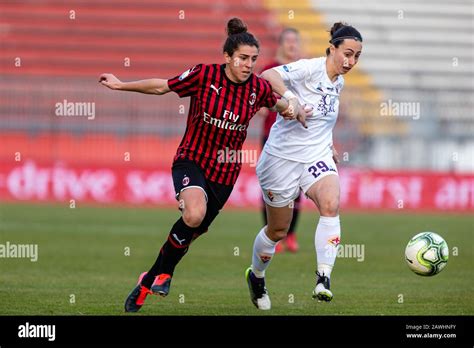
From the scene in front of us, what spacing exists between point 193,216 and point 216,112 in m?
0.90

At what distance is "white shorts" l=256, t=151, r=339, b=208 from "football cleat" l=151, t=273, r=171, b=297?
57.6 inches

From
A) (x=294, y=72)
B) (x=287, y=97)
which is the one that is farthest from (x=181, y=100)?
(x=287, y=97)

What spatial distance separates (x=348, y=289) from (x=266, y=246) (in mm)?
1646

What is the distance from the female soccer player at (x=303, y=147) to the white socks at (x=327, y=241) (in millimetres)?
172

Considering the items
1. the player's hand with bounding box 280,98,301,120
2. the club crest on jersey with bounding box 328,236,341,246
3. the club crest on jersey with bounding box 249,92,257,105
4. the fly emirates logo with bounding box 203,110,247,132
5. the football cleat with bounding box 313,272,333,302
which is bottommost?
the football cleat with bounding box 313,272,333,302

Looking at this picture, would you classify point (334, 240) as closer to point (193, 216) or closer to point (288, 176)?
point (288, 176)

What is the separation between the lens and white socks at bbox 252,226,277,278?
8656mm

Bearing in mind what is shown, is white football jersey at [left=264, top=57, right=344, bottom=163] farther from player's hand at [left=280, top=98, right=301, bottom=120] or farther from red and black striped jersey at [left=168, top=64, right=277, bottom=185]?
red and black striped jersey at [left=168, top=64, right=277, bottom=185]

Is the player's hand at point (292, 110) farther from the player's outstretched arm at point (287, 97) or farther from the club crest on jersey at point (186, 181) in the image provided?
the club crest on jersey at point (186, 181)

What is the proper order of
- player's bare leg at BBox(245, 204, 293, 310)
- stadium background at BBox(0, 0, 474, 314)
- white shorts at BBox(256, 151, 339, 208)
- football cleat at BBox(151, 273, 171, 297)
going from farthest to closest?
1. stadium background at BBox(0, 0, 474, 314)
2. player's bare leg at BBox(245, 204, 293, 310)
3. white shorts at BBox(256, 151, 339, 208)
4. football cleat at BBox(151, 273, 171, 297)

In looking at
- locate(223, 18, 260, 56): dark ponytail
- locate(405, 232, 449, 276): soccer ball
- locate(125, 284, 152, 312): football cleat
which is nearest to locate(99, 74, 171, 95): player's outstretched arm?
locate(223, 18, 260, 56): dark ponytail

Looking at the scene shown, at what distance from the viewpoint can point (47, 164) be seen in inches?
920
